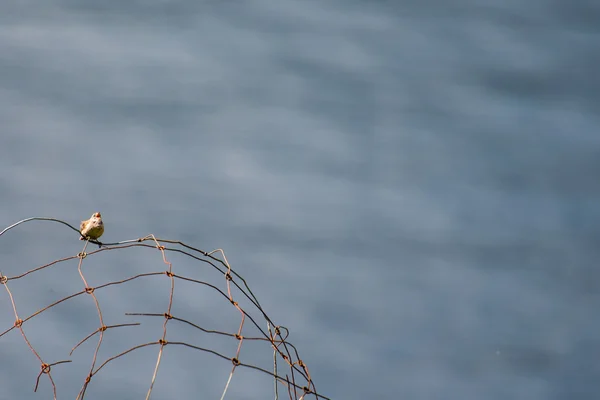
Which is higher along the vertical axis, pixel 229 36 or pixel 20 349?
pixel 229 36

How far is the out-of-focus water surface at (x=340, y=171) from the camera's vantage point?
2494 millimetres

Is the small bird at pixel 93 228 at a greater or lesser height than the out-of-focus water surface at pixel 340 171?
lesser

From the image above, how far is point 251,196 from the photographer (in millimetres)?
2574

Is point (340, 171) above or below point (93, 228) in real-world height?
above

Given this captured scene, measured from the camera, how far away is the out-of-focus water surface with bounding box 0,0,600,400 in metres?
2.49

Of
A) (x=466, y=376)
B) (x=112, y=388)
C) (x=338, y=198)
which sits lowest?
(x=112, y=388)

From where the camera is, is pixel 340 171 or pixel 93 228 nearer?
pixel 93 228

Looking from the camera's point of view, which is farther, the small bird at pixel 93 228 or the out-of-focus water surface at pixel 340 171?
the out-of-focus water surface at pixel 340 171

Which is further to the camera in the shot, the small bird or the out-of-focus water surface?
the out-of-focus water surface

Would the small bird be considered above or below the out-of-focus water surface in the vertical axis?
below

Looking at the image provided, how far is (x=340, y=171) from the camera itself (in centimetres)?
259

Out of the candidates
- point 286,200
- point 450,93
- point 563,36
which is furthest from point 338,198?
point 563,36

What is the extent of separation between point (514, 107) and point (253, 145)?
2.55 feet

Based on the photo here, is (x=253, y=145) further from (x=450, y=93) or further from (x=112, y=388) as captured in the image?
(x=112, y=388)
